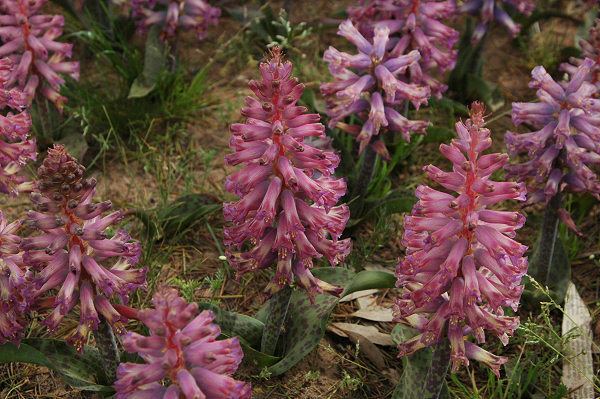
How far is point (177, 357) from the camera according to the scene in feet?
9.25

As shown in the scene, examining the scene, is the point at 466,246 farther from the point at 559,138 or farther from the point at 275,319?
the point at 559,138

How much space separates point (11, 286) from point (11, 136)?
3.01 ft

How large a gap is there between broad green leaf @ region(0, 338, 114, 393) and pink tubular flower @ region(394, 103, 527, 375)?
1.57m

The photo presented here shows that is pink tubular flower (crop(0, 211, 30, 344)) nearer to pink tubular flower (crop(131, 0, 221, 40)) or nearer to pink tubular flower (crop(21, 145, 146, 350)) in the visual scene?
pink tubular flower (crop(21, 145, 146, 350))

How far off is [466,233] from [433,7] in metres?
2.21

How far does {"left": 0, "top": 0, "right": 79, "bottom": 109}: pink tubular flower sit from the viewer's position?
4969mm

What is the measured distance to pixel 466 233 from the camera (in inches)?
128

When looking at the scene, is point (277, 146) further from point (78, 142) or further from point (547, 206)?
point (78, 142)

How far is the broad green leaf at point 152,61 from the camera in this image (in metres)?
5.83

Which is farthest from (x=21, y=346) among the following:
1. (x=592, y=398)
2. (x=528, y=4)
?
(x=528, y=4)

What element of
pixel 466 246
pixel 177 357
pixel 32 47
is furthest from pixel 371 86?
pixel 177 357

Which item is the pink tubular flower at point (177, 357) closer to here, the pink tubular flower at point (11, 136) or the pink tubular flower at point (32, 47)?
the pink tubular flower at point (11, 136)

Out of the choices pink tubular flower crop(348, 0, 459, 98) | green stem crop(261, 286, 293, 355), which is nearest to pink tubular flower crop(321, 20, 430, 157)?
pink tubular flower crop(348, 0, 459, 98)

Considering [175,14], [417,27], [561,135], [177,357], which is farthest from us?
[175,14]
